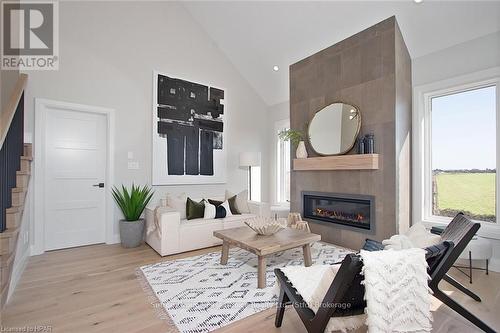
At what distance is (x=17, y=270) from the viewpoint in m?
2.53

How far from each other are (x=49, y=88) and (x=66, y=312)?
2.91 metres

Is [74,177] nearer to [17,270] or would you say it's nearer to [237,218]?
[17,270]

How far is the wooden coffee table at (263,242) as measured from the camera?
90.5 inches

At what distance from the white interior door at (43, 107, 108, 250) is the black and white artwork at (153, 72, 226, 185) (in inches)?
33.3

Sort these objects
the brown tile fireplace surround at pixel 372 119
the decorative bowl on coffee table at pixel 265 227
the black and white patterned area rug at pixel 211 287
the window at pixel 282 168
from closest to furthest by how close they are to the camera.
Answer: the black and white patterned area rug at pixel 211 287
the decorative bowl on coffee table at pixel 265 227
the brown tile fireplace surround at pixel 372 119
the window at pixel 282 168

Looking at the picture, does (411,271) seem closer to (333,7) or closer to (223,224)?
(223,224)

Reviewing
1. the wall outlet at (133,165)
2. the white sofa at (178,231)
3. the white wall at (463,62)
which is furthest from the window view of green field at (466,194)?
the wall outlet at (133,165)

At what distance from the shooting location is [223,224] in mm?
3703

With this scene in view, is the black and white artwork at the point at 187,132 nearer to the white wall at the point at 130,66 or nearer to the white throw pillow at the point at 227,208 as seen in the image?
the white wall at the point at 130,66

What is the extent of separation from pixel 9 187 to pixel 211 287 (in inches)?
78.2

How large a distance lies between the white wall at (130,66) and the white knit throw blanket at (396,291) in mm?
3750

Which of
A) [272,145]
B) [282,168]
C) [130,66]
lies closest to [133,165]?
[130,66]

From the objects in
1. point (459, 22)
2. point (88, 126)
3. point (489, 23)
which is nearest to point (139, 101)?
point (88, 126)

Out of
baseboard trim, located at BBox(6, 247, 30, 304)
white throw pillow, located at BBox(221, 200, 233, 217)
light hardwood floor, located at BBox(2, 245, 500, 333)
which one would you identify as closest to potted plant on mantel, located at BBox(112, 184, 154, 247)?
light hardwood floor, located at BBox(2, 245, 500, 333)
